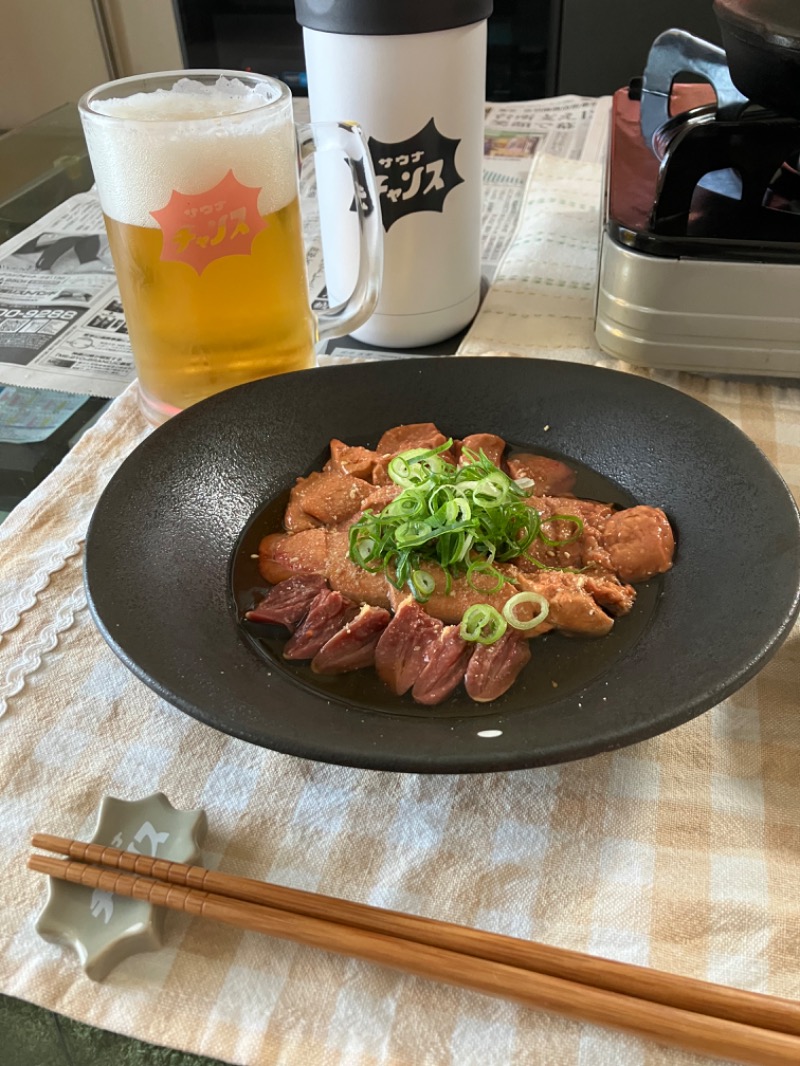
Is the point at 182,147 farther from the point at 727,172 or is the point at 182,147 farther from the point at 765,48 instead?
the point at 727,172

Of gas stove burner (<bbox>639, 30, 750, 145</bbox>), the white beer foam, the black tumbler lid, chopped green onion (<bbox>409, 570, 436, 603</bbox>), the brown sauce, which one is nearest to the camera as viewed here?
the brown sauce

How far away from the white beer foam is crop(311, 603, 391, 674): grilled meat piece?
537 mm

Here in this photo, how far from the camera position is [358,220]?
1.18 m

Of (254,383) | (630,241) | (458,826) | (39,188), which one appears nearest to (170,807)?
(458,826)

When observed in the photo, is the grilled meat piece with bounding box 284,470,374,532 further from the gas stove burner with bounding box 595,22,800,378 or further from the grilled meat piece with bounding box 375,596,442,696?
the gas stove burner with bounding box 595,22,800,378

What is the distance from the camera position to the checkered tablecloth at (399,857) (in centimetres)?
57

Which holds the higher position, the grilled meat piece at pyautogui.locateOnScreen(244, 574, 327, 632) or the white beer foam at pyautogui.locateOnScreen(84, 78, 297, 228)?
the white beer foam at pyautogui.locateOnScreen(84, 78, 297, 228)

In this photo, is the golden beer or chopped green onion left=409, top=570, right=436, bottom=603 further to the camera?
the golden beer

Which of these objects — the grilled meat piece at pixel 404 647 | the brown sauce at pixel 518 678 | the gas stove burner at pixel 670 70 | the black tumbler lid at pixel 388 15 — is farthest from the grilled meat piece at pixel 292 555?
the gas stove burner at pixel 670 70

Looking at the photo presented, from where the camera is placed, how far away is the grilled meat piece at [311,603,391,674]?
75 centimetres

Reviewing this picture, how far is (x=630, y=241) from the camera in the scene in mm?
1141

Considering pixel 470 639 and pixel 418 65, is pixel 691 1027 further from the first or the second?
pixel 418 65

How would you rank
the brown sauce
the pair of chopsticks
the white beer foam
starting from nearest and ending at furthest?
the pair of chopsticks → the brown sauce → the white beer foam

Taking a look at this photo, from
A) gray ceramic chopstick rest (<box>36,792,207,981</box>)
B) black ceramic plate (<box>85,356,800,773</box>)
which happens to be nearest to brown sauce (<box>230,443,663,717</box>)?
black ceramic plate (<box>85,356,800,773</box>)
